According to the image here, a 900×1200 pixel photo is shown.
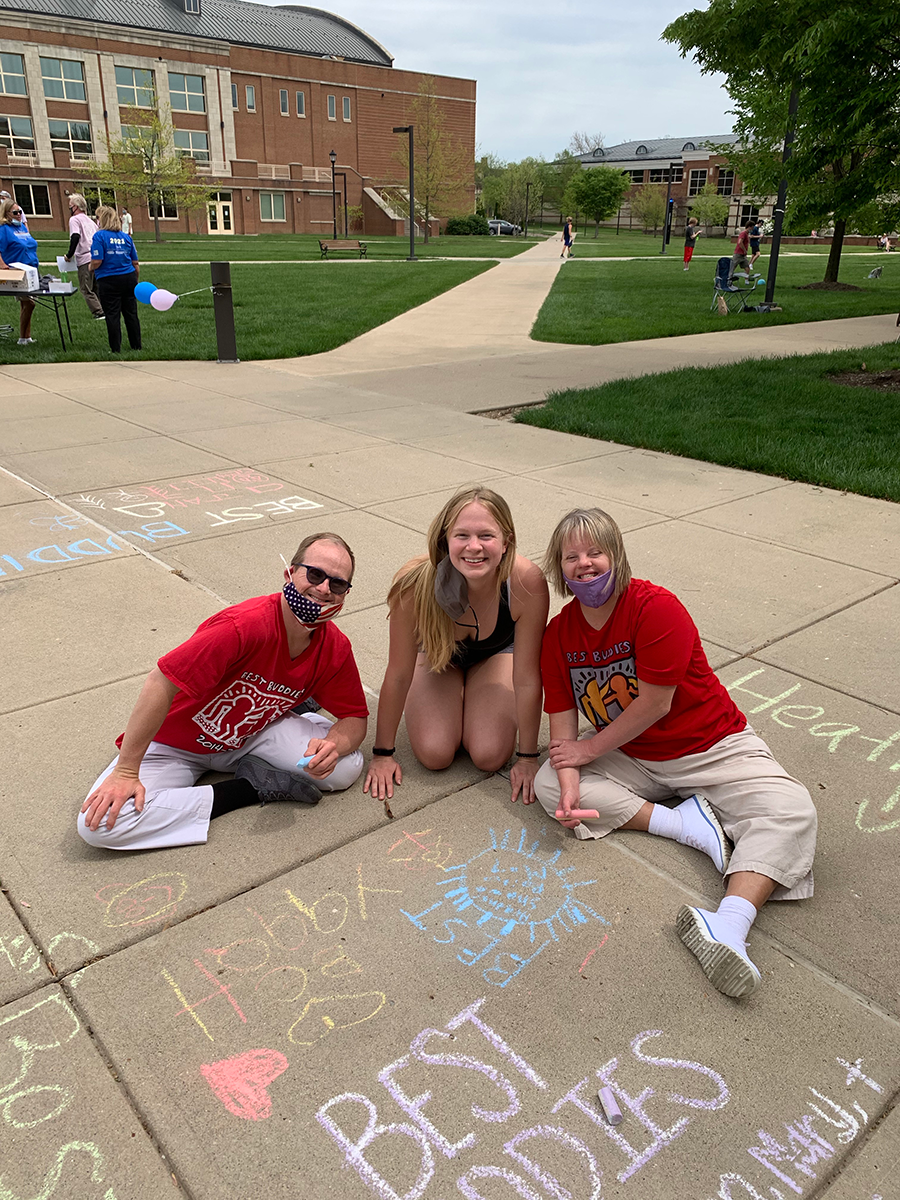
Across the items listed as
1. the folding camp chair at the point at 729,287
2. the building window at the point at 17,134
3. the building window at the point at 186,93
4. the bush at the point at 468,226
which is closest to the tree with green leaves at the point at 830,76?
the folding camp chair at the point at 729,287

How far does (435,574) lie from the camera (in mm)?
2900

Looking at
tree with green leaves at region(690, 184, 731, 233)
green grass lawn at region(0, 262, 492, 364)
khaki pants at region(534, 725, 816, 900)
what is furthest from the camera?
tree with green leaves at region(690, 184, 731, 233)

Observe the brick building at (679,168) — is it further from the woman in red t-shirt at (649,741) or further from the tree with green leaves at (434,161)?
the woman in red t-shirt at (649,741)

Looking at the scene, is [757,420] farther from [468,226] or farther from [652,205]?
[652,205]

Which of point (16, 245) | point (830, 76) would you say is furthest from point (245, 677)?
point (16, 245)

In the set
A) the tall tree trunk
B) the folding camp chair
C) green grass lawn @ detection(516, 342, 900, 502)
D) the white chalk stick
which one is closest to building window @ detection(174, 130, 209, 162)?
the tall tree trunk

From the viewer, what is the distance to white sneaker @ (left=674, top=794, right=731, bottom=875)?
106 inches

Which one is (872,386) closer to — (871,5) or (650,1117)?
(871,5)

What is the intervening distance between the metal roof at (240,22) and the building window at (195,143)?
5.58m

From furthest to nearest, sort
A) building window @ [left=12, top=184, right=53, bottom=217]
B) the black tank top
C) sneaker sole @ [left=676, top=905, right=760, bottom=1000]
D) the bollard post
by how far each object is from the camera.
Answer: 1. building window @ [left=12, top=184, right=53, bottom=217]
2. the bollard post
3. the black tank top
4. sneaker sole @ [left=676, top=905, right=760, bottom=1000]

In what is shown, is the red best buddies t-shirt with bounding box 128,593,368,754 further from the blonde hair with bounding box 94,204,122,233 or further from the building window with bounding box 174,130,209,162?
the building window with bounding box 174,130,209,162

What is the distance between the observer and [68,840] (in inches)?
109

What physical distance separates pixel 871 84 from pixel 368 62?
70.5 meters

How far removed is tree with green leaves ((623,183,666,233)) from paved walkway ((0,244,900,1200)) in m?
82.3
